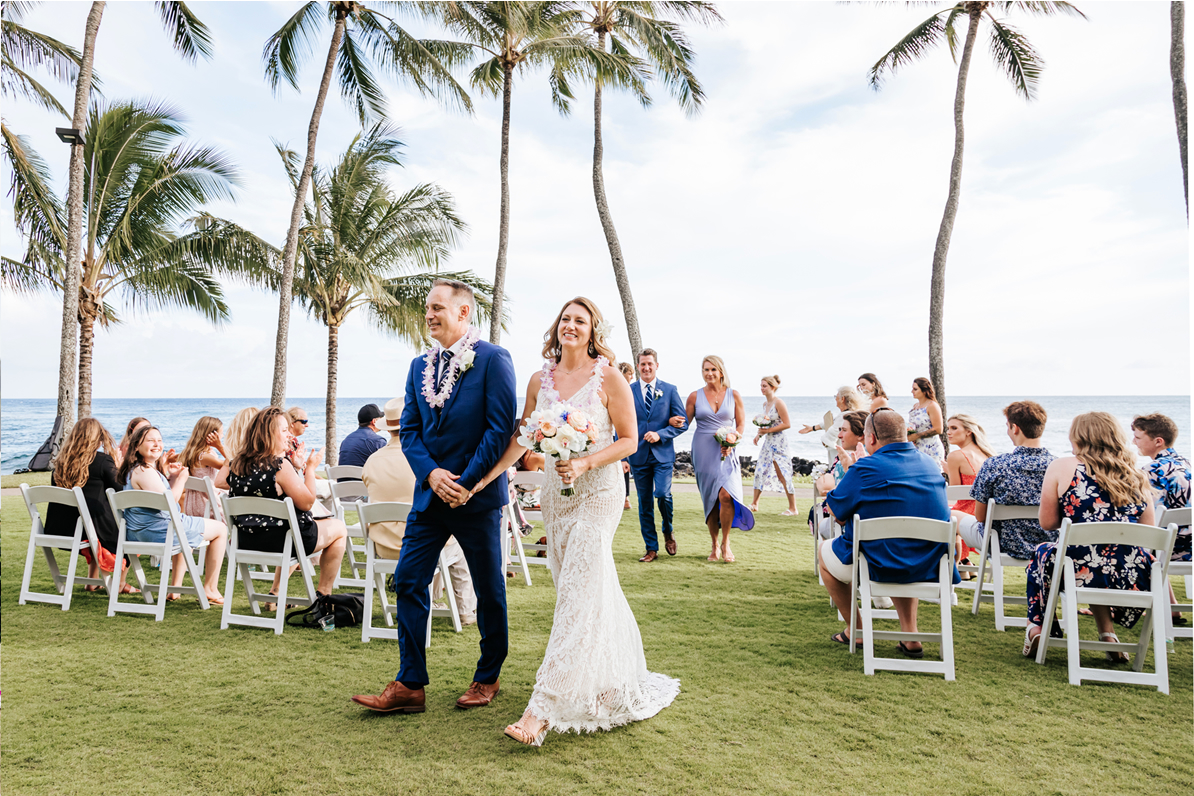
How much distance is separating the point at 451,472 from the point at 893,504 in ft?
9.36

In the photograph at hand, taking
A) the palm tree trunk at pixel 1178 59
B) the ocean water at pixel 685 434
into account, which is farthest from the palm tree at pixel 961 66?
the ocean water at pixel 685 434

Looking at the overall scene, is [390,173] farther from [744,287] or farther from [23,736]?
[744,287]

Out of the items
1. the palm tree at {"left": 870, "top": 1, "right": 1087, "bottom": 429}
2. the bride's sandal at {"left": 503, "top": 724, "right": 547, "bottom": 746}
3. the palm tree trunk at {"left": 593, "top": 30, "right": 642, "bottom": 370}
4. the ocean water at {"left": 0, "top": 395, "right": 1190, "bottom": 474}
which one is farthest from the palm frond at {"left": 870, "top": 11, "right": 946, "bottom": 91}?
the ocean water at {"left": 0, "top": 395, "right": 1190, "bottom": 474}

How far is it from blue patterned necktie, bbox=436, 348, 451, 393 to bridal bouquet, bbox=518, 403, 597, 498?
0.53m

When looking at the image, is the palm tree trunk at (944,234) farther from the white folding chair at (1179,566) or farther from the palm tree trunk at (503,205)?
the white folding chair at (1179,566)

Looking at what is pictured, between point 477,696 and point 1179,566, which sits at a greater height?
point 1179,566

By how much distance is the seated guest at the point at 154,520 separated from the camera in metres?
5.98

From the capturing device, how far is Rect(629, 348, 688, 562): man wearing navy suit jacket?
799 centimetres

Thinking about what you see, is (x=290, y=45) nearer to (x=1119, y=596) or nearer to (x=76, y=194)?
(x=76, y=194)

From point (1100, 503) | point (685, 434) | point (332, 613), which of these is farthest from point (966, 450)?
point (685, 434)

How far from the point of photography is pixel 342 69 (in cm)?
1700

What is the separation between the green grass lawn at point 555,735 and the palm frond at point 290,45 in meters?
14.6

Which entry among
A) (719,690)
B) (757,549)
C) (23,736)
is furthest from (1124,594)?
(23,736)

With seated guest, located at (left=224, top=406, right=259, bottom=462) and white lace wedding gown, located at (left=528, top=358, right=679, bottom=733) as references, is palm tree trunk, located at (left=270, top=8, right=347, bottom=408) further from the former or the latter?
white lace wedding gown, located at (left=528, top=358, right=679, bottom=733)
